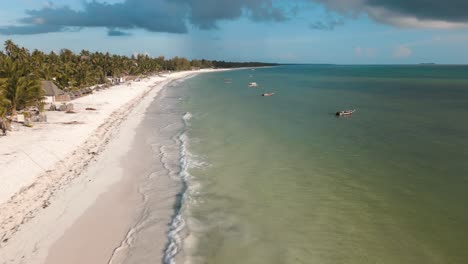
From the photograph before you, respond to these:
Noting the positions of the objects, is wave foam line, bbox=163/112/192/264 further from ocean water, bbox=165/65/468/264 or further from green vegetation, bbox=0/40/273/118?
green vegetation, bbox=0/40/273/118

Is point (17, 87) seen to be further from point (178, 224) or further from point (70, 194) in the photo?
point (178, 224)

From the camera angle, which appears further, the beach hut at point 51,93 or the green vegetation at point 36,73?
the beach hut at point 51,93

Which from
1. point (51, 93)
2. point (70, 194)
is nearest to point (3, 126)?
point (70, 194)

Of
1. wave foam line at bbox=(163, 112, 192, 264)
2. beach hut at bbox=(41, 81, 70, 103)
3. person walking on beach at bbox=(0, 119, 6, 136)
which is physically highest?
beach hut at bbox=(41, 81, 70, 103)

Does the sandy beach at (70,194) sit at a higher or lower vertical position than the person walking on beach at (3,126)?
lower

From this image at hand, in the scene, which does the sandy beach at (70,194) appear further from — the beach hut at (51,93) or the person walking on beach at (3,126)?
the beach hut at (51,93)

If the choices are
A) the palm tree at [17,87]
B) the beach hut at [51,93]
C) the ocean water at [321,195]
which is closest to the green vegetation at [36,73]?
the palm tree at [17,87]

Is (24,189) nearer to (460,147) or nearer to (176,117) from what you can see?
(176,117)

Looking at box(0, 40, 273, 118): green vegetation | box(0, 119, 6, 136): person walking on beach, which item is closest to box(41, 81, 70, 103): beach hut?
box(0, 40, 273, 118): green vegetation

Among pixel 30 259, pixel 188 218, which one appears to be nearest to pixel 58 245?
pixel 30 259
